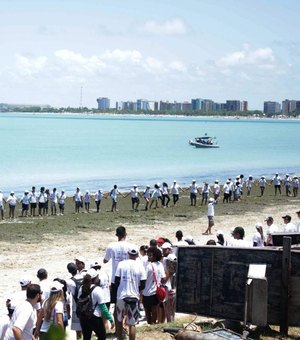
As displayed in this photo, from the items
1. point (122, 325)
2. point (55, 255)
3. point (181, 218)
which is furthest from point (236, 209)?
point (122, 325)

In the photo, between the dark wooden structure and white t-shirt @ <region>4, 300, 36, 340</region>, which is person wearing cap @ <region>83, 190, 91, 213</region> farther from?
white t-shirt @ <region>4, 300, 36, 340</region>

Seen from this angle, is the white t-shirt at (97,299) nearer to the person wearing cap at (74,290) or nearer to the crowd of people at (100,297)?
the crowd of people at (100,297)

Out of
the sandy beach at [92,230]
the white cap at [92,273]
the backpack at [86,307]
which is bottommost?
the sandy beach at [92,230]

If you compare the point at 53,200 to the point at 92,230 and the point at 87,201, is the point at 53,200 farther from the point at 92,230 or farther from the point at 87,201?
the point at 92,230

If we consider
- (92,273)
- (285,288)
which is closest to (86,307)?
(92,273)

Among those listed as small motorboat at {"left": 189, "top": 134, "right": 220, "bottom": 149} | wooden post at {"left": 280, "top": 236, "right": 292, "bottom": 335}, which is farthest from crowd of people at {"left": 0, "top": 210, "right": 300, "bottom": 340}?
small motorboat at {"left": 189, "top": 134, "right": 220, "bottom": 149}

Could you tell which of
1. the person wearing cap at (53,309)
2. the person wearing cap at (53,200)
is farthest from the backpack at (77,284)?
the person wearing cap at (53,200)

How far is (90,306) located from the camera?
9992mm

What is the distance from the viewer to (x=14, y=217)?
32406 millimetres

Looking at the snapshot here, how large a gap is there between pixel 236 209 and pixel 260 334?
25069 mm

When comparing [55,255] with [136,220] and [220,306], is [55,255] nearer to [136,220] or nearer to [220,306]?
[136,220]

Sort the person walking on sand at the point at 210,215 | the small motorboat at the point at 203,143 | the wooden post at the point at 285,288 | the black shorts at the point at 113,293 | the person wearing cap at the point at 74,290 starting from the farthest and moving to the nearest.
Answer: the small motorboat at the point at 203,143
the person walking on sand at the point at 210,215
the black shorts at the point at 113,293
the person wearing cap at the point at 74,290
the wooden post at the point at 285,288

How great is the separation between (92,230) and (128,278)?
56.4ft

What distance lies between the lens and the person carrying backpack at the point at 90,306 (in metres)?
9.98
